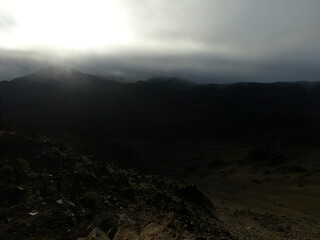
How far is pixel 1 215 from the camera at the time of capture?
1338 centimetres

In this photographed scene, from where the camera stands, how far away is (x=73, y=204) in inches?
579

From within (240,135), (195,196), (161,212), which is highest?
(161,212)

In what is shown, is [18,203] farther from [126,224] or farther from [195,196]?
[195,196]

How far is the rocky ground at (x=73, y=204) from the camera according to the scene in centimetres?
1159

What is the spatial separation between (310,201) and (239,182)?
20.5 meters

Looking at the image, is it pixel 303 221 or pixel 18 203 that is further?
pixel 303 221

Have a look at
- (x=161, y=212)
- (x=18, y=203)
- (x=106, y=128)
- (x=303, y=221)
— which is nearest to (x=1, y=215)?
(x=18, y=203)

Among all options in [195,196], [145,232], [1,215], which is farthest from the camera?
[195,196]

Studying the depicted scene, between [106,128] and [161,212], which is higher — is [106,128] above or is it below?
below

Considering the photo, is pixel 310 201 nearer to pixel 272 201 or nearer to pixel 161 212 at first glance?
pixel 272 201

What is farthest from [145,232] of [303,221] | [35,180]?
[303,221]

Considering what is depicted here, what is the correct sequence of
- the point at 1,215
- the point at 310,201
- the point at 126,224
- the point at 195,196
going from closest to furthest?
the point at 126,224 → the point at 1,215 → the point at 195,196 → the point at 310,201

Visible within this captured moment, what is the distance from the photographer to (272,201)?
130ft

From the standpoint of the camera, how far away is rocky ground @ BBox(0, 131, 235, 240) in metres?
11.6
